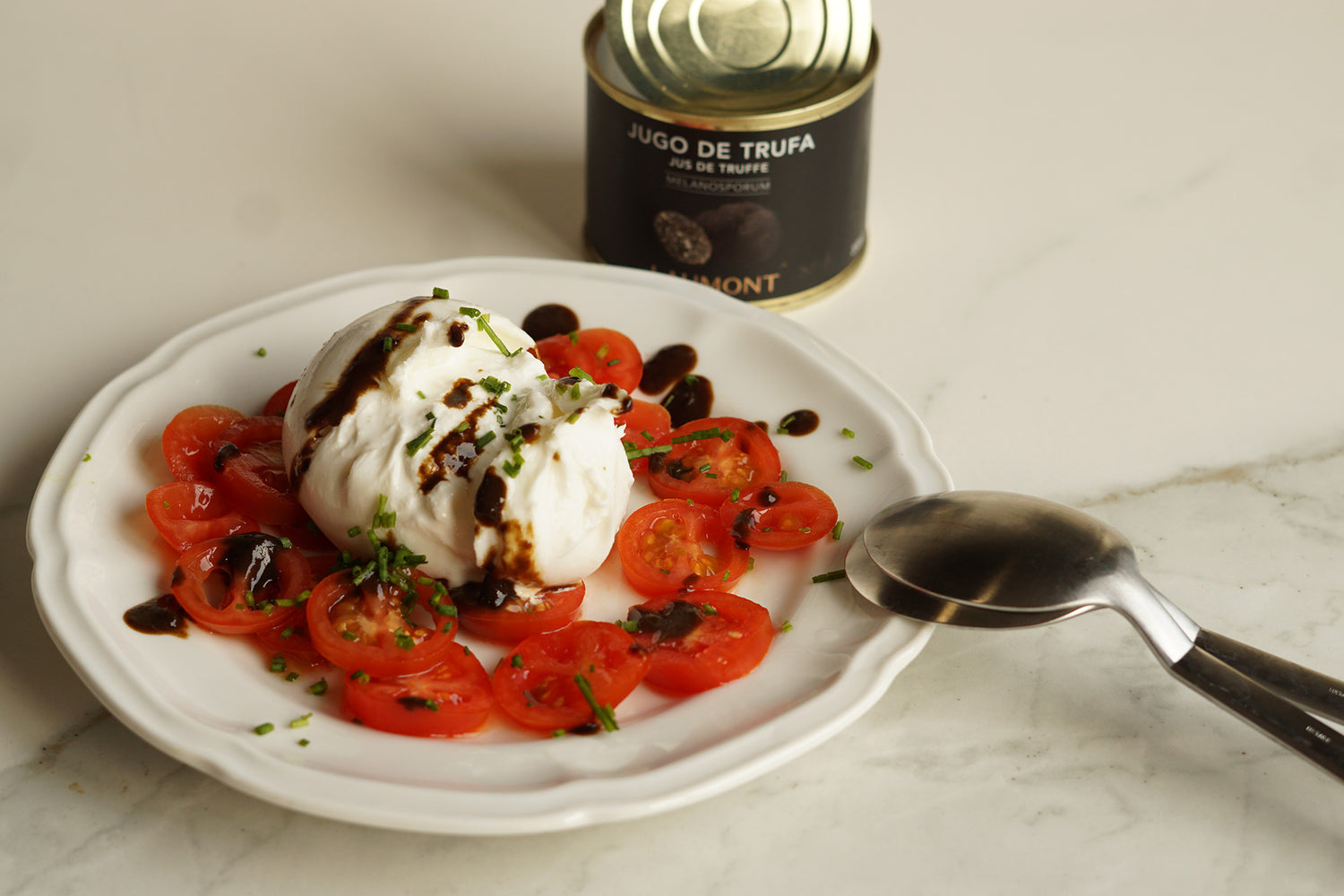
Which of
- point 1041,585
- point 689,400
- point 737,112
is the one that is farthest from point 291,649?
point 737,112

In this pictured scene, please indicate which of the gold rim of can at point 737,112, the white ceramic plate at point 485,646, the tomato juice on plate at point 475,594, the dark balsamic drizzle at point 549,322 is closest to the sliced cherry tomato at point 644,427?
the tomato juice on plate at point 475,594

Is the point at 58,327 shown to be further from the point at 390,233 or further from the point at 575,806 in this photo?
the point at 575,806

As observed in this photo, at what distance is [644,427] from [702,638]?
2.06 ft

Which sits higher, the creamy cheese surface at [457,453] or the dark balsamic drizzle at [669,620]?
the creamy cheese surface at [457,453]

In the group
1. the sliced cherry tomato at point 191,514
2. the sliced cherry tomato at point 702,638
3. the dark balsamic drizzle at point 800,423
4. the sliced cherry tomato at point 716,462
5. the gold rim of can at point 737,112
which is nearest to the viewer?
the sliced cherry tomato at point 702,638

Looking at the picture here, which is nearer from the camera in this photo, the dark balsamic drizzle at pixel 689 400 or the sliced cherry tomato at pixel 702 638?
the sliced cherry tomato at pixel 702 638

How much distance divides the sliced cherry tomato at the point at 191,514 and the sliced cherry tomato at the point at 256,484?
0.03 meters

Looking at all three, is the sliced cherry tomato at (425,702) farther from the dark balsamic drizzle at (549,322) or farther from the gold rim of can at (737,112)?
the gold rim of can at (737,112)

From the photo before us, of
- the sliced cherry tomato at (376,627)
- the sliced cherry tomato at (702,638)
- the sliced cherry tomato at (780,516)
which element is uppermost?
the sliced cherry tomato at (780,516)

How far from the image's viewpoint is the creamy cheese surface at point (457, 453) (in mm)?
2111

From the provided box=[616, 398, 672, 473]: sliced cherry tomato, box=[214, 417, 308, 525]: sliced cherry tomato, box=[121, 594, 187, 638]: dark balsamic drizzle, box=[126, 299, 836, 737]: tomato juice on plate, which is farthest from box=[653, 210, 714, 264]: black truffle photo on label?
box=[121, 594, 187, 638]: dark balsamic drizzle

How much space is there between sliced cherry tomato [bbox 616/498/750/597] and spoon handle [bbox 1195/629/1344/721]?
0.82 metres

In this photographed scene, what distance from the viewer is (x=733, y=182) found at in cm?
287

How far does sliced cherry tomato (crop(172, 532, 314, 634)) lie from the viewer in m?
2.09
